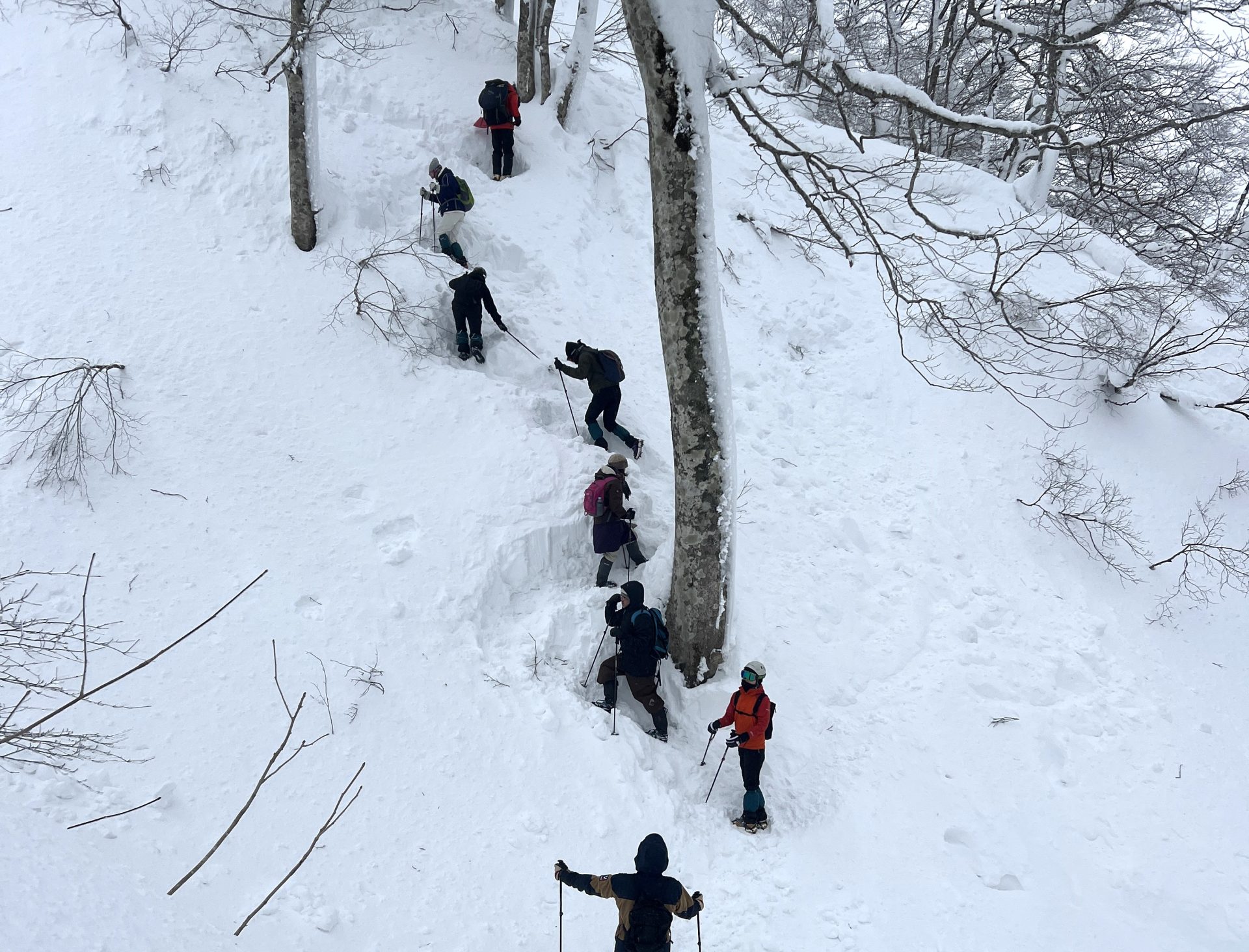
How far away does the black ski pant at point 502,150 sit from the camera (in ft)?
36.3

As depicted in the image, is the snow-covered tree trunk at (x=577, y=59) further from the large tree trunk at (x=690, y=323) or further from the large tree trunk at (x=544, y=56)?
the large tree trunk at (x=690, y=323)

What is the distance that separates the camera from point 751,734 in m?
5.98

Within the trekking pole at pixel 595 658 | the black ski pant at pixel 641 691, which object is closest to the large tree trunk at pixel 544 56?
the trekking pole at pixel 595 658

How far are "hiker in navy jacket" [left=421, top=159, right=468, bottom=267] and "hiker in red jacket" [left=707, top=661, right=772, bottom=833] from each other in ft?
21.3

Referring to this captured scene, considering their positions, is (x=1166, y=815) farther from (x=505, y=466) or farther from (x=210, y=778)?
(x=210, y=778)

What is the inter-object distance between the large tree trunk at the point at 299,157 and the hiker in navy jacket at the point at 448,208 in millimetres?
1501

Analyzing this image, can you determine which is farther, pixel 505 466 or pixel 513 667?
pixel 505 466

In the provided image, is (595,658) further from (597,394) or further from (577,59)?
(577,59)

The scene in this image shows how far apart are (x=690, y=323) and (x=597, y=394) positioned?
2.45 meters

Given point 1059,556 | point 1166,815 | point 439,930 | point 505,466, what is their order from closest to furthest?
point 439,930 → point 1166,815 → point 505,466 → point 1059,556

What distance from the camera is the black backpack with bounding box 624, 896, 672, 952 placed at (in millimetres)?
4430

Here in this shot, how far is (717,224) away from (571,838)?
9.45 metres

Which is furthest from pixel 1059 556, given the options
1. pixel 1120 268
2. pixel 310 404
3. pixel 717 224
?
pixel 310 404

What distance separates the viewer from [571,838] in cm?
556
